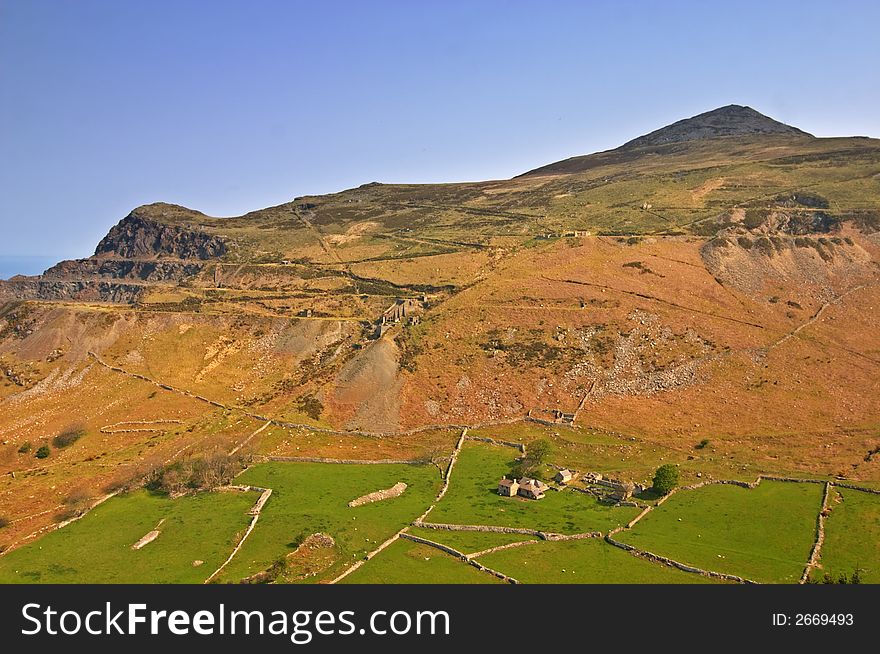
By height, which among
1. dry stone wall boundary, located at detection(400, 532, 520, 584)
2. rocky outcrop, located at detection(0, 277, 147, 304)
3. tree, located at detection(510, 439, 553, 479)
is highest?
rocky outcrop, located at detection(0, 277, 147, 304)

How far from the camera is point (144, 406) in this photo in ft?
228

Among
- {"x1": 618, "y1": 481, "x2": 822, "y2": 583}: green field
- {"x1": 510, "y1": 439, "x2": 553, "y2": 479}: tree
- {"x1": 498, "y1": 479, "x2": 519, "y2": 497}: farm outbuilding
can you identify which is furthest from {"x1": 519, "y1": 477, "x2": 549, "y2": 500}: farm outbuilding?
{"x1": 618, "y1": 481, "x2": 822, "y2": 583}: green field

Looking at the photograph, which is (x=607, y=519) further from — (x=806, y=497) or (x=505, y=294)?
(x=505, y=294)

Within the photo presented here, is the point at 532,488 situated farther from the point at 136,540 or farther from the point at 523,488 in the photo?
the point at 136,540

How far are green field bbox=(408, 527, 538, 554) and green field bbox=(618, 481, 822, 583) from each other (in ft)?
23.8

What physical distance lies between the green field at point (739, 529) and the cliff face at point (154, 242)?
Answer: 338 feet

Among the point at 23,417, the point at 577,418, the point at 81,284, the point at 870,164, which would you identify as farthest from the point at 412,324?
the point at 870,164

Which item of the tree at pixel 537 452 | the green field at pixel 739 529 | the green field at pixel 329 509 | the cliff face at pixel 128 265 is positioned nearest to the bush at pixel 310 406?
the green field at pixel 329 509

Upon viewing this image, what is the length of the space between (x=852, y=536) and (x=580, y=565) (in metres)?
17.5

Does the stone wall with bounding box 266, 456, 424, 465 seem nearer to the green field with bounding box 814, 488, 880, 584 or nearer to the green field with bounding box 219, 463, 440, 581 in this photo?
the green field with bounding box 219, 463, 440, 581

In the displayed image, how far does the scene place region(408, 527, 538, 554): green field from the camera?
42.6 meters

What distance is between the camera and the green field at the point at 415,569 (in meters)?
38.2

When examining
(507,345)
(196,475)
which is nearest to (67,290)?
(196,475)

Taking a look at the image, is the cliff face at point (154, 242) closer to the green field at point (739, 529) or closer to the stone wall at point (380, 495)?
the stone wall at point (380, 495)
